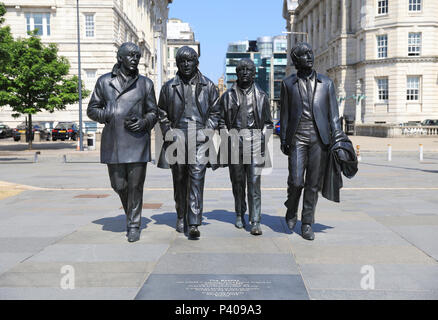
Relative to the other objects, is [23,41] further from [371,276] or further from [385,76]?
[385,76]

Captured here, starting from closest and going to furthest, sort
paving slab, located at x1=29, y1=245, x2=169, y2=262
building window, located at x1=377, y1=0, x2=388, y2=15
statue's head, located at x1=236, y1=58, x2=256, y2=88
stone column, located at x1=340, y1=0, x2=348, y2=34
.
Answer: paving slab, located at x1=29, y1=245, x2=169, y2=262 → statue's head, located at x1=236, y1=58, x2=256, y2=88 → building window, located at x1=377, y1=0, x2=388, y2=15 → stone column, located at x1=340, y1=0, x2=348, y2=34

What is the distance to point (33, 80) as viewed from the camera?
27531mm

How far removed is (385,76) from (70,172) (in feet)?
134

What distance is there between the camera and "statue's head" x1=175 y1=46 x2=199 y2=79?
5.89m

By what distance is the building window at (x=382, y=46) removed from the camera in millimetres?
49719

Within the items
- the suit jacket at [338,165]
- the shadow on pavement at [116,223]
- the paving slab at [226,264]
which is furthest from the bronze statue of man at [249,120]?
the shadow on pavement at [116,223]

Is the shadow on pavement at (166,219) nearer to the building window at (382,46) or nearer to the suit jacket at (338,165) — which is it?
the suit jacket at (338,165)

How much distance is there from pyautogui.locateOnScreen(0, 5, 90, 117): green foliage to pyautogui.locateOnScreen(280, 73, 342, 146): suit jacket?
76.2 feet

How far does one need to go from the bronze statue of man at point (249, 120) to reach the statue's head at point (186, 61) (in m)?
0.57

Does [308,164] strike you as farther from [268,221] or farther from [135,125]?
[135,125]

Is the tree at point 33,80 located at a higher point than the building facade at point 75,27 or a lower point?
lower

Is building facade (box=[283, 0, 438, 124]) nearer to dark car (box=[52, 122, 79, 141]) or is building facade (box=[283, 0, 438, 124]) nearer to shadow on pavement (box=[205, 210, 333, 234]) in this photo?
dark car (box=[52, 122, 79, 141])

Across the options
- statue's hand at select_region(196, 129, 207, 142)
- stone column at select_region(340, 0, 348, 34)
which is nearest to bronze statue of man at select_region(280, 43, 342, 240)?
statue's hand at select_region(196, 129, 207, 142)
